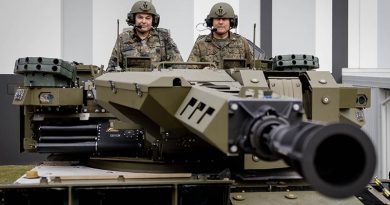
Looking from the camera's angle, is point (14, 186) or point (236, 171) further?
point (236, 171)

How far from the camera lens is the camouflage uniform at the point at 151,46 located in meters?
7.50

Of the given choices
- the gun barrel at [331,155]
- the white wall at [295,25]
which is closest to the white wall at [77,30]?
the white wall at [295,25]

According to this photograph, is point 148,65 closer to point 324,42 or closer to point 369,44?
point 369,44

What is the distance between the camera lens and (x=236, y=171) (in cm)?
514

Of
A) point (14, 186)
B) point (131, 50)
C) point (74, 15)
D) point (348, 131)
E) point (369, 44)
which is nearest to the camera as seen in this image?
point (348, 131)

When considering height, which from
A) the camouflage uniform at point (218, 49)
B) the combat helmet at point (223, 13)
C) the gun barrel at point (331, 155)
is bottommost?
the gun barrel at point (331, 155)

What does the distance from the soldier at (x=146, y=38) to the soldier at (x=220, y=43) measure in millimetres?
371

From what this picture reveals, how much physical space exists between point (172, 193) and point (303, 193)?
3.70ft

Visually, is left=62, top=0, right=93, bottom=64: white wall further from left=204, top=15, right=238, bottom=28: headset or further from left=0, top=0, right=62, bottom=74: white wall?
left=204, top=15, right=238, bottom=28: headset

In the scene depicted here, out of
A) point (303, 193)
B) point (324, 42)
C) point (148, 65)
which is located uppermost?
point (324, 42)

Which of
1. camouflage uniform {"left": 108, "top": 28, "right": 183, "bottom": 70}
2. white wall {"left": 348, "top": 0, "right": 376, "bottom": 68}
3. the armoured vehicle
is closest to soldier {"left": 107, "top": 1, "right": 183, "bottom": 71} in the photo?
camouflage uniform {"left": 108, "top": 28, "right": 183, "bottom": 70}

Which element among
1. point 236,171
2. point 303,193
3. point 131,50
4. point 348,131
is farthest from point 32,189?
point 131,50

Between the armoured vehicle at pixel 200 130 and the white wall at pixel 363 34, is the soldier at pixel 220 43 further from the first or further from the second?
the white wall at pixel 363 34

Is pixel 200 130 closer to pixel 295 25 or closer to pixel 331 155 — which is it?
pixel 331 155
